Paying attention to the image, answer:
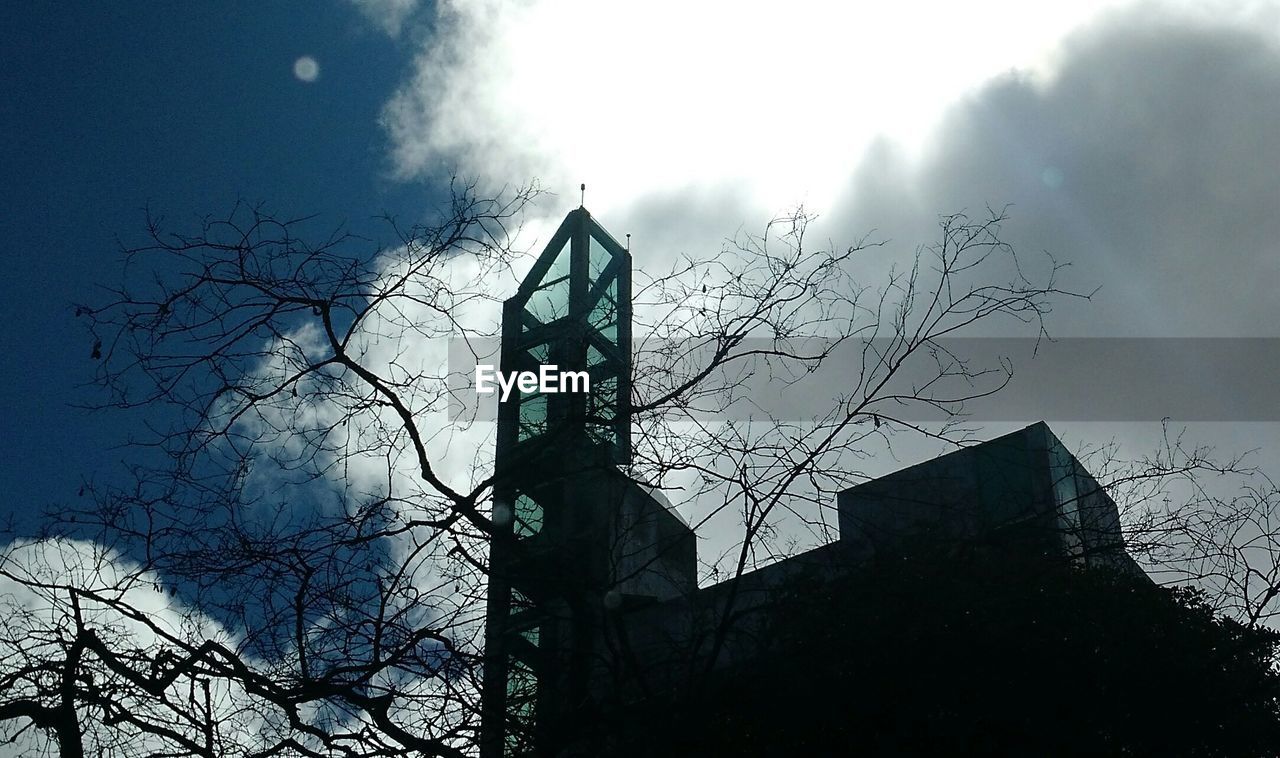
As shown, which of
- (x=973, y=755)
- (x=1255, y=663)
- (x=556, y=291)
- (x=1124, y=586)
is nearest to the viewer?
(x=556, y=291)

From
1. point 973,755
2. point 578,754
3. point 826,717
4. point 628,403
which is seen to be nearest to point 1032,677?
point 973,755

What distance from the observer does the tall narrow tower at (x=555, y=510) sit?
6.11 metres

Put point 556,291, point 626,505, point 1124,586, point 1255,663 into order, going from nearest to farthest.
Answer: point 626,505
point 556,291
point 1255,663
point 1124,586

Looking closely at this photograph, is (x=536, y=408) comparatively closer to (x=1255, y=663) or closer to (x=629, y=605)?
(x=629, y=605)

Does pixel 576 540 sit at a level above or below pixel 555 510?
below

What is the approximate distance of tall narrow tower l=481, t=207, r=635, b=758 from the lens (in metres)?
6.11

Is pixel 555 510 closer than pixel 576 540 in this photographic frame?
No

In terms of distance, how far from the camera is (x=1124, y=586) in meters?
11.1

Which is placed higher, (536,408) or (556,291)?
(556,291)

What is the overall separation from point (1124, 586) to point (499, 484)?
774cm

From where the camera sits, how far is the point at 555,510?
21.9 feet

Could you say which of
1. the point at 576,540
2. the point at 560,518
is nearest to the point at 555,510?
the point at 560,518

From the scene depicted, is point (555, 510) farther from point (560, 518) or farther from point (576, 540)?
point (576, 540)

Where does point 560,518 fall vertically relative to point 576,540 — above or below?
above
